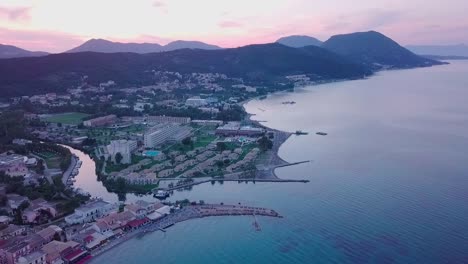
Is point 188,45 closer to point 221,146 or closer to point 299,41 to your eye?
point 299,41

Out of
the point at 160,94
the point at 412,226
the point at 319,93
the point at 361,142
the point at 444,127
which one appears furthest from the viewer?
the point at 319,93

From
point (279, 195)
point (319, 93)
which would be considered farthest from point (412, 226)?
point (319, 93)

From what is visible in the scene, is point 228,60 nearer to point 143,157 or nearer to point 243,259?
point 143,157

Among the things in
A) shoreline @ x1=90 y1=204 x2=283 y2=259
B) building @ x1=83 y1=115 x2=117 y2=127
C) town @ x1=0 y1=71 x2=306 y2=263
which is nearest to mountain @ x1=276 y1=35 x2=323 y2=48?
town @ x1=0 y1=71 x2=306 y2=263

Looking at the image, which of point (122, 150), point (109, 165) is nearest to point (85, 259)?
point (109, 165)

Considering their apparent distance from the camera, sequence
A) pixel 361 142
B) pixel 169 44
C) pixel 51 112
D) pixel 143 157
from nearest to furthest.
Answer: pixel 143 157 → pixel 361 142 → pixel 51 112 → pixel 169 44

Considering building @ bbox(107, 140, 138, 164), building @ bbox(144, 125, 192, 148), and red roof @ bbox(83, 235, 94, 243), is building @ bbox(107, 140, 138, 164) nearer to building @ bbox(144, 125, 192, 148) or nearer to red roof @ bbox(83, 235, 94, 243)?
building @ bbox(144, 125, 192, 148)

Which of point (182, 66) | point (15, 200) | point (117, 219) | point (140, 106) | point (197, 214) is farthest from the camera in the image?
point (182, 66)
